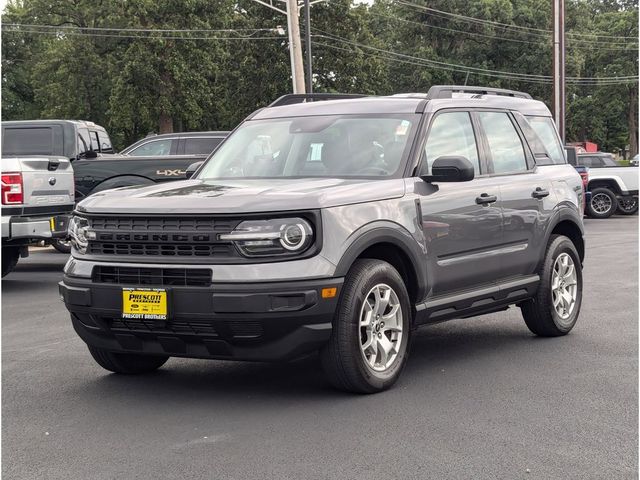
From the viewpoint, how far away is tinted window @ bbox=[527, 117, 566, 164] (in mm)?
8352

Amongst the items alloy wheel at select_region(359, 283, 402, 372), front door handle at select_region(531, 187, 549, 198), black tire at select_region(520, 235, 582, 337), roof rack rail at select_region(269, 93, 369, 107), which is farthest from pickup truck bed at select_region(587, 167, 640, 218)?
alloy wheel at select_region(359, 283, 402, 372)

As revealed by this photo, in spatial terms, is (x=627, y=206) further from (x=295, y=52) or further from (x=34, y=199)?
(x=34, y=199)

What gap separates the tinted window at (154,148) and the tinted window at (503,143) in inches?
471

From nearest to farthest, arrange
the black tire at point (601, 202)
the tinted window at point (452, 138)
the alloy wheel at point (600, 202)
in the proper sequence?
1. the tinted window at point (452, 138)
2. the black tire at point (601, 202)
3. the alloy wheel at point (600, 202)

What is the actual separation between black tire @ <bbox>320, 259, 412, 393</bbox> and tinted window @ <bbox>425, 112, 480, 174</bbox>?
3.67ft

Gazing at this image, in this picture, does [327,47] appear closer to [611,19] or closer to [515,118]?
[611,19]

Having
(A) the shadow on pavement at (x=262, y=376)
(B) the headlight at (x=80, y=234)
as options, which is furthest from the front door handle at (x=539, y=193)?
(B) the headlight at (x=80, y=234)

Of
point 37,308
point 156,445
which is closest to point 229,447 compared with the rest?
point 156,445

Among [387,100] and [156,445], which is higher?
[387,100]

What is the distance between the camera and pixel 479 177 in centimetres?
723

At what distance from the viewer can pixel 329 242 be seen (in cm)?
567

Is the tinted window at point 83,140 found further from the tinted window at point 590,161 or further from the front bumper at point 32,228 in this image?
the tinted window at point 590,161

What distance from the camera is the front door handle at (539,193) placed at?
25.3 feet

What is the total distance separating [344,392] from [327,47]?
4694cm
